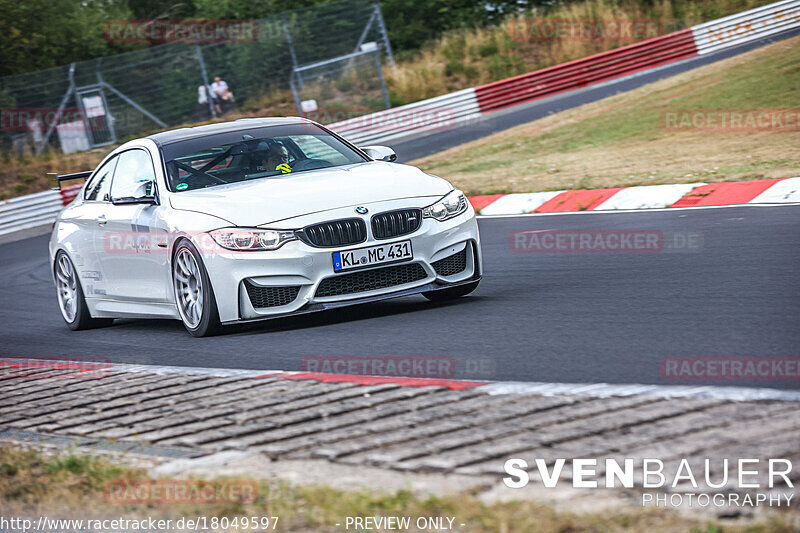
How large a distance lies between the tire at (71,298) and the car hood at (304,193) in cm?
212

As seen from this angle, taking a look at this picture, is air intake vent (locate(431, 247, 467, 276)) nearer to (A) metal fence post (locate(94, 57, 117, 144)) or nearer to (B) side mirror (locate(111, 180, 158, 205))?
(B) side mirror (locate(111, 180, 158, 205))

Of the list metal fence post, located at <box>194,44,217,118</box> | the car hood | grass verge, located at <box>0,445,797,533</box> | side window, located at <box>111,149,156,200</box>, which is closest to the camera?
grass verge, located at <box>0,445,797,533</box>

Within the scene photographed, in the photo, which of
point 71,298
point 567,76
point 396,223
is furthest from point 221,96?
point 396,223

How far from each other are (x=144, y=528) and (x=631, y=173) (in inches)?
475

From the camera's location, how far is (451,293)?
336 inches

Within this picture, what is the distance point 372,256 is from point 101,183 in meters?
3.35

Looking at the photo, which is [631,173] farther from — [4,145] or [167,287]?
[4,145]

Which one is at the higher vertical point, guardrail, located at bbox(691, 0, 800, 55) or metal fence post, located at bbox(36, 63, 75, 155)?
metal fence post, located at bbox(36, 63, 75, 155)

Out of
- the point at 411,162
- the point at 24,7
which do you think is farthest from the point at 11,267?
the point at 24,7

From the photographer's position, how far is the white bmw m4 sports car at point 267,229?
24.7 feet

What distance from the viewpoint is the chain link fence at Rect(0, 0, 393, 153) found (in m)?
27.6

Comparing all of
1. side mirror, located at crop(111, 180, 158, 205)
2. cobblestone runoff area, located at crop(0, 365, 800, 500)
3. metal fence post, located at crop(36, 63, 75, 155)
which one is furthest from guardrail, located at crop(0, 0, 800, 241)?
cobblestone runoff area, located at crop(0, 365, 800, 500)

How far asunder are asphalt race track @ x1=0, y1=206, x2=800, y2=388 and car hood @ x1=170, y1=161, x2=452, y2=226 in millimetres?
840

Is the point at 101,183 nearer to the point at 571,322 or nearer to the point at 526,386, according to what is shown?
the point at 571,322
